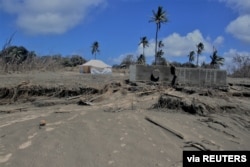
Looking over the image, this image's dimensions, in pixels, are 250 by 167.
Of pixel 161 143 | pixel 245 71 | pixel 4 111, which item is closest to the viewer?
pixel 161 143

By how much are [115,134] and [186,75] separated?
9.43 metres

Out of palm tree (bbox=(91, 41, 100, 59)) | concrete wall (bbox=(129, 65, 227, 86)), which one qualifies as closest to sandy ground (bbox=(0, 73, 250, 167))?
concrete wall (bbox=(129, 65, 227, 86))

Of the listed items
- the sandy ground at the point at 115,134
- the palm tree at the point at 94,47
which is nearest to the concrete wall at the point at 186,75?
the sandy ground at the point at 115,134

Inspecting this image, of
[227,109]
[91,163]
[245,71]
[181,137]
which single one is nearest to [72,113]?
[181,137]

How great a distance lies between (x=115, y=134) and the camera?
8.41 metres

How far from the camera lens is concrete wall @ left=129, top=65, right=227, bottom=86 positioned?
1666 centimetres

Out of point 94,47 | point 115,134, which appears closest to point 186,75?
point 115,134

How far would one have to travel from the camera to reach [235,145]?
8.84 meters

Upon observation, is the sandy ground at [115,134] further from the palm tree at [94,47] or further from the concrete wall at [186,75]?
the palm tree at [94,47]

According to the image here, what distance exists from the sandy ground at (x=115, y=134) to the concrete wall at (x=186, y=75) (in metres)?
3.33

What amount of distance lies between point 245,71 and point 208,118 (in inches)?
1289

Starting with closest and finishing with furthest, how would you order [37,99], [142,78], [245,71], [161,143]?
1. [161,143]
2. [37,99]
3. [142,78]
4. [245,71]

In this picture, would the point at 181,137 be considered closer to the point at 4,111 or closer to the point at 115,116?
the point at 115,116

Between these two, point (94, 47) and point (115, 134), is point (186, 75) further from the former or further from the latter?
point (94, 47)
